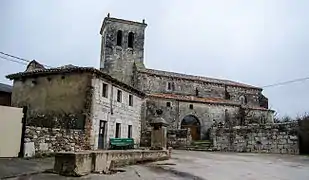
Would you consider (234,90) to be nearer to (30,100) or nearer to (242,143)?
(242,143)

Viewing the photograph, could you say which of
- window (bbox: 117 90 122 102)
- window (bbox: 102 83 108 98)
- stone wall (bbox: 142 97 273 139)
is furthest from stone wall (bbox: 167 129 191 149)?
window (bbox: 102 83 108 98)

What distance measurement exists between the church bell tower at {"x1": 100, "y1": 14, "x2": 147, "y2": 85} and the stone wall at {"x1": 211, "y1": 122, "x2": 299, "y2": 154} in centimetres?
1548

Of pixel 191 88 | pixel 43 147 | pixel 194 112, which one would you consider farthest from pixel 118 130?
pixel 191 88

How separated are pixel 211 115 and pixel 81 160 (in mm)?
28943

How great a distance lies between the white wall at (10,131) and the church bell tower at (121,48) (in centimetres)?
2470

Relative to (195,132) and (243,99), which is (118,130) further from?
(243,99)

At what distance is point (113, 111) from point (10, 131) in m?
9.43

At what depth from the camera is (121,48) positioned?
3984cm

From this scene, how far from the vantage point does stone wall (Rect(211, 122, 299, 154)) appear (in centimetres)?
2206

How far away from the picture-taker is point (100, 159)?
1037cm

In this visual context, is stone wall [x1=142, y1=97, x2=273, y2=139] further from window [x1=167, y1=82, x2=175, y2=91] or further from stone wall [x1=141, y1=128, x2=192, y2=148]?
stone wall [x1=141, y1=128, x2=192, y2=148]

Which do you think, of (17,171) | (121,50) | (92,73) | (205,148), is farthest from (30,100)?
(121,50)

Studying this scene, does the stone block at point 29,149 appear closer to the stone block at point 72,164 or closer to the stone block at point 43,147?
the stone block at point 43,147

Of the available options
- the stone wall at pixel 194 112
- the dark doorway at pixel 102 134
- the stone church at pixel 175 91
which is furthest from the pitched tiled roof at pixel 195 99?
the dark doorway at pixel 102 134
